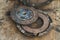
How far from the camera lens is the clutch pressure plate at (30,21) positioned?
2.08 m

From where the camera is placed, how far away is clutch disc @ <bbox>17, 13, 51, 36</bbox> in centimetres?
206

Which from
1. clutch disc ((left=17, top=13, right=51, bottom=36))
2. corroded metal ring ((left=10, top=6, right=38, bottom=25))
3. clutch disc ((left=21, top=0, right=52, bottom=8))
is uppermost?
clutch disc ((left=21, top=0, right=52, bottom=8))

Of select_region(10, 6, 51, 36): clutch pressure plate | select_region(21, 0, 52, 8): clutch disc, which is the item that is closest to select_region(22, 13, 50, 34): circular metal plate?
select_region(10, 6, 51, 36): clutch pressure plate

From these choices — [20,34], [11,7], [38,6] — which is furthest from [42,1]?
[20,34]

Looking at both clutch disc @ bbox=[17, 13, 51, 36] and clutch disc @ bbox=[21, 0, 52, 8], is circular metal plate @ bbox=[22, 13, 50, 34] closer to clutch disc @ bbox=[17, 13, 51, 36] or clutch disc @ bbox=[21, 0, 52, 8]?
clutch disc @ bbox=[17, 13, 51, 36]

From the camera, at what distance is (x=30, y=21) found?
2.17 metres

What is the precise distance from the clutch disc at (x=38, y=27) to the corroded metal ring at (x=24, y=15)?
6 cm

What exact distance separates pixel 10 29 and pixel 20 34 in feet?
0.52

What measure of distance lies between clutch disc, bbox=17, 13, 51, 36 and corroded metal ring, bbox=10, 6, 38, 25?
58 millimetres

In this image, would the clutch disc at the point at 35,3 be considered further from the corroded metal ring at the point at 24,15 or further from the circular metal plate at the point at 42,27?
the circular metal plate at the point at 42,27

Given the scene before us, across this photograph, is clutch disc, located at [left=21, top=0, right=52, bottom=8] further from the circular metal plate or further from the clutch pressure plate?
the circular metal plate

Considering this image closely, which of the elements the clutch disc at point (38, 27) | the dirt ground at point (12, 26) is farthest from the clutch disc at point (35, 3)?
the clutch disc at point (38, 27)

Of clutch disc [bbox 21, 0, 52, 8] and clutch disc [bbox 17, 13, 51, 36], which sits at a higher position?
clutch disc [bbox 21, 0, 52, 8]

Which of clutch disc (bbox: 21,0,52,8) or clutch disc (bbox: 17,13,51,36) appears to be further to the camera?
clutch disc (bbox: 21,0,52,8)
